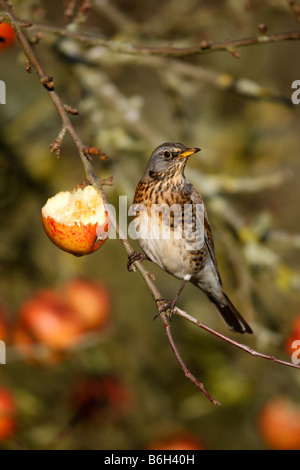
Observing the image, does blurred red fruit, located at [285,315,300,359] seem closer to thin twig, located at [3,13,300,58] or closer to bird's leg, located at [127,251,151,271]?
bird's leg, located at [127,251,151,271]

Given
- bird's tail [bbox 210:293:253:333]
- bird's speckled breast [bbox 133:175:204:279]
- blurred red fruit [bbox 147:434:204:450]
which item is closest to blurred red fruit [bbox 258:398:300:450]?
blurred red fruit [bbox 147:434:204:450]

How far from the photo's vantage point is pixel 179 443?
8.77 ft

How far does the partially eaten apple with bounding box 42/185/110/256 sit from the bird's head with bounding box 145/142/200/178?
33.0 inches

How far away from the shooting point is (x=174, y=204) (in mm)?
2357

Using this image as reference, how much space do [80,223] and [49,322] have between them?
1.36 m

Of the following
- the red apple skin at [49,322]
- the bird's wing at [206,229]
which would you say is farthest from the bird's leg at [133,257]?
the red apple skin at [49,322]

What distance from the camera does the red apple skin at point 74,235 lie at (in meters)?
1.48

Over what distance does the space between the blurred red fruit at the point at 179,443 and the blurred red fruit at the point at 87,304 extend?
68 centimetres

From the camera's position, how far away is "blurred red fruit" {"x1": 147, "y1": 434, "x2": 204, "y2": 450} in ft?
8.71

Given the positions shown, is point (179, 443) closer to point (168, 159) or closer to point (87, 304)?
point (87, 304)

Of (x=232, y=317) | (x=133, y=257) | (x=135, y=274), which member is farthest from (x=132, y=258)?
(x=135, y=274)

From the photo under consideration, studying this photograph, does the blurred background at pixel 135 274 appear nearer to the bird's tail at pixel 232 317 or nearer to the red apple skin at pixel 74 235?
the bird's tail at pixel 232 317
